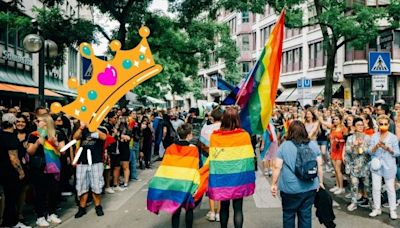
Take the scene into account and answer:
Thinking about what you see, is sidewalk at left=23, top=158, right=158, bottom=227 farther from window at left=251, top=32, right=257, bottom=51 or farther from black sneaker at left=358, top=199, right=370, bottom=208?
window at left=251, top=32, right=257, bottom=51

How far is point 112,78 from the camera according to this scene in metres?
7.89

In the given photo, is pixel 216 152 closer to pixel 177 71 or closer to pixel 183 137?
pixel 183 137

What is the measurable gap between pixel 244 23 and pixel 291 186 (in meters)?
57.9

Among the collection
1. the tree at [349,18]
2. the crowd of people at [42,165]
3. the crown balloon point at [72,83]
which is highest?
the tree at [349,18]

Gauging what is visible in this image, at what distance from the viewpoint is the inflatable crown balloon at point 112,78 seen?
7738 millimetres

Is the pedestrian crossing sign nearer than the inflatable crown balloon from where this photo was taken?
No

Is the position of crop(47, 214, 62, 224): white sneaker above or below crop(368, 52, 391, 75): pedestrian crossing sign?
below

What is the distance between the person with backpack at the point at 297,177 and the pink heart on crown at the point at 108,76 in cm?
315

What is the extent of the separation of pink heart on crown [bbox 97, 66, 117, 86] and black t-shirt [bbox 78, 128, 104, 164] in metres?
1.07

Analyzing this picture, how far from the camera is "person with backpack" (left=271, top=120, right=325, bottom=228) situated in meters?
5.75

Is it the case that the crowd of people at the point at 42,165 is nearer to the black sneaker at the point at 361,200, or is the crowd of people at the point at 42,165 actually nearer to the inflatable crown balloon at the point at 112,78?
the inflatable crown balloon at the point at 112,78

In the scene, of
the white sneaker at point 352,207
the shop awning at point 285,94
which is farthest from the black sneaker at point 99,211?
the shop awning at point 285,94

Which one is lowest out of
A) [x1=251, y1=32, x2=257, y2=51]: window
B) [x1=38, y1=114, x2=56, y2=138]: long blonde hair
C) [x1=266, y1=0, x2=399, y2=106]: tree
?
[x1=38, y1=114, x2=56, y2=138]: long blonde hair

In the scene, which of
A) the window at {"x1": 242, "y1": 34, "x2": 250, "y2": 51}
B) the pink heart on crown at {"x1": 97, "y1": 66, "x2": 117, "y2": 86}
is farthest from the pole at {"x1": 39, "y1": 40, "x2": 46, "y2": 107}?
the window at {"x1": 242, "y1": 34, "x2": 250, "y2": 51}
